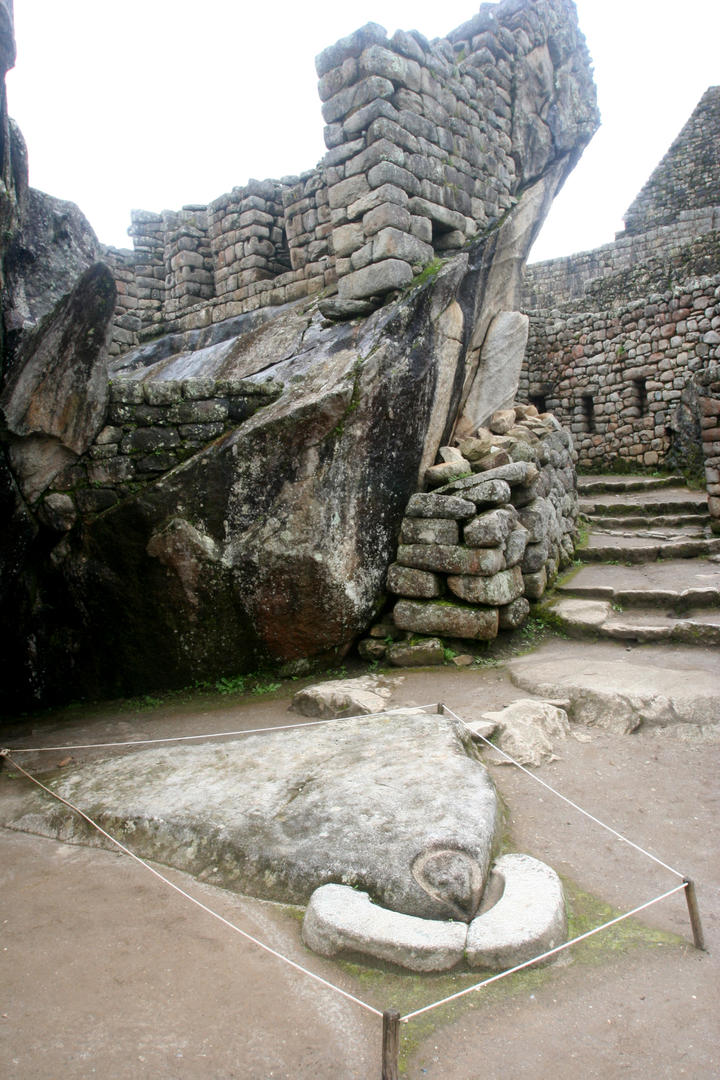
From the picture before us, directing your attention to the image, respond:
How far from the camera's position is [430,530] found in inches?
224

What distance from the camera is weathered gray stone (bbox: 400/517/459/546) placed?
563cm

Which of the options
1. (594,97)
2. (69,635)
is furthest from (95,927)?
(594,97)

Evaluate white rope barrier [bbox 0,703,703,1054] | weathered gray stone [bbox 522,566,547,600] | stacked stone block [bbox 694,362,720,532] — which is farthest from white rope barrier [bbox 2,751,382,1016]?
stacked stone block [bbox 694,362,720,532]

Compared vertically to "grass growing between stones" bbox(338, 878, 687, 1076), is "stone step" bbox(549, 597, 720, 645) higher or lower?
higher

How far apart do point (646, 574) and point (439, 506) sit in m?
2.49

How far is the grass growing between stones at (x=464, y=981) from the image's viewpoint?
1.99 meters

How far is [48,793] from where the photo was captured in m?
3.60

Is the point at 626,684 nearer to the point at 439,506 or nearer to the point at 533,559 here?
the point at 533,559

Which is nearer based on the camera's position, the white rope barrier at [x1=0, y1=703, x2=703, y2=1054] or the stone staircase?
the white rope barrier at [x1=0, y1=703, x2=703, y2=1054]

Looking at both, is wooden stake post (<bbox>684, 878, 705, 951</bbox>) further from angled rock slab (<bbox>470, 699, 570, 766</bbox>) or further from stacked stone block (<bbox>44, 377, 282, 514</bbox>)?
stacked stone block (<bbox>44, 377, 282, 514</bbox>)

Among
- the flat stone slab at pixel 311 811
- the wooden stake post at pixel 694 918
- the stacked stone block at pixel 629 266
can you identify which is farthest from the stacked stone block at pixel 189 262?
the wooden stake post at pixel 694 918

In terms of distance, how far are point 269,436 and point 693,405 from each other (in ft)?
27.9

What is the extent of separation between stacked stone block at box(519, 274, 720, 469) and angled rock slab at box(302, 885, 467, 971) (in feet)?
35.8

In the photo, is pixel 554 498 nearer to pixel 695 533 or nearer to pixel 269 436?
pixel 695 533
